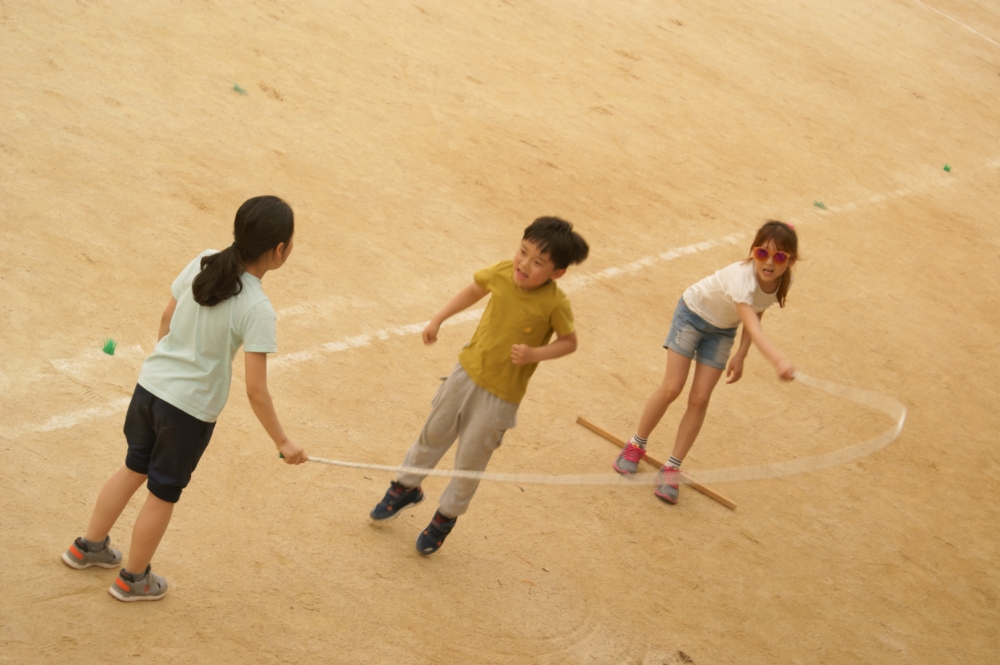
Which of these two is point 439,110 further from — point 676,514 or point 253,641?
point 253,641

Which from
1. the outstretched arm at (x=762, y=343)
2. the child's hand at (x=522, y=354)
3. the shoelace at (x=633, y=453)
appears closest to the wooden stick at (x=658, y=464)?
the shoelace at (x=633, y=453)

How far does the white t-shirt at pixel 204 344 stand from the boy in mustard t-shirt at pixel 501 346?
100 cm

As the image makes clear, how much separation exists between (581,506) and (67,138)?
445cm

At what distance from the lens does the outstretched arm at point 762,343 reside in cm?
443

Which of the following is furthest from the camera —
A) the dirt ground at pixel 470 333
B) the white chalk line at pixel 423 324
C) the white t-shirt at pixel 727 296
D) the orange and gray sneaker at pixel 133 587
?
the white t-shirt at pixel 727 296

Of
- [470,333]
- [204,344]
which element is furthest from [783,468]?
[204,344]

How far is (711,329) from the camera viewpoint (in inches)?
209

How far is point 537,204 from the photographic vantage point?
8328mm

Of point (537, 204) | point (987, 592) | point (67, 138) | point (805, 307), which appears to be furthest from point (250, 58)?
point (987, 592)

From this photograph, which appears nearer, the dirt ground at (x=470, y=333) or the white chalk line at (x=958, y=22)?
the dirt ground at (x=470, y=333)

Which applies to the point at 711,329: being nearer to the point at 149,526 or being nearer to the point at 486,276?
the point at 486,276

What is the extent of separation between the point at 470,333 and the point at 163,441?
3.23m

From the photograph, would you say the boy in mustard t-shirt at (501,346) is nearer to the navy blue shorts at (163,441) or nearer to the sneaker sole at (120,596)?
the navy blue shorts at (163,441)

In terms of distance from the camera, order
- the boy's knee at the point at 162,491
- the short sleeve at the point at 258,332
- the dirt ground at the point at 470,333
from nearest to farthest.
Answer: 1. the short sleeve at the point at 258,332
2. the boy's knee at the point at 162,491
3. the dirt ground at the point at 470,333
